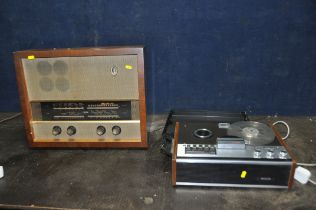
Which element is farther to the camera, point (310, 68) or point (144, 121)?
point (310, 68)

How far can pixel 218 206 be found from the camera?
26.2 inches

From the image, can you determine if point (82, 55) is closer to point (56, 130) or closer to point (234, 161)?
point (56, 130)

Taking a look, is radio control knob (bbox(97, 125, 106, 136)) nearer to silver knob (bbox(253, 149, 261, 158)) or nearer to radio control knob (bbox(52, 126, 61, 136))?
radio control knob (bbox(52, 126, 61, 136))

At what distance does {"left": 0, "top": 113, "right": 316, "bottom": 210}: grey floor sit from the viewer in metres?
0.68

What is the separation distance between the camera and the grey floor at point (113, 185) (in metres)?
0.68

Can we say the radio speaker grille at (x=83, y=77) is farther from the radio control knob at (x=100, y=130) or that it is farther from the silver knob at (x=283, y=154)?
the silver knob at (x=283, y=154)

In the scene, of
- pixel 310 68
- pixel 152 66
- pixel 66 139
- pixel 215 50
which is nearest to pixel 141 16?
pixel 152 66

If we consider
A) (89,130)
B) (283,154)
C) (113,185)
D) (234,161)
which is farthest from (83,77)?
(283,154)

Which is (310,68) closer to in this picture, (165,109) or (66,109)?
(165,109)

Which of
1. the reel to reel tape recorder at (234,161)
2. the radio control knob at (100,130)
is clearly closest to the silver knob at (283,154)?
the reel to reel tape recorder at (234,161)

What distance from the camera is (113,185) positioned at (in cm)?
76

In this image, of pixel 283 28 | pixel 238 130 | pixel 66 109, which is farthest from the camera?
pixel 283 28

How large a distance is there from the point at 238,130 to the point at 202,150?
16 centimetres

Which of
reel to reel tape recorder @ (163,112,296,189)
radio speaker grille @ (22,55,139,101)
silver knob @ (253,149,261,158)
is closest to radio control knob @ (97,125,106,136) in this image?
radio speaker grille @ (22,55,139,101)
